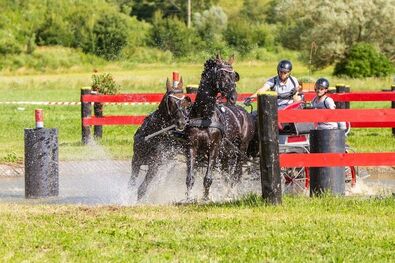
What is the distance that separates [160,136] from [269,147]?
199 cm

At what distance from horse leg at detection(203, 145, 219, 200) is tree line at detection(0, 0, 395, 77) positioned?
36.9 metres

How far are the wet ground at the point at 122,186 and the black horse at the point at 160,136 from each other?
0.60 feet

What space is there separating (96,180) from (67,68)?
53.2 m

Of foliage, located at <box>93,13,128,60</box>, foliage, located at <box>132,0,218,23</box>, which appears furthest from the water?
foliage, located at <box>132,0,218,23</box>

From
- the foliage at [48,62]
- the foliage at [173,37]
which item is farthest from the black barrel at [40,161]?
the foliage at [173,37]

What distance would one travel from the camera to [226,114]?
12938 mm

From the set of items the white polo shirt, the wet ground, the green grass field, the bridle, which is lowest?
the wet ground

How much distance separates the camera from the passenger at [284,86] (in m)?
14.3

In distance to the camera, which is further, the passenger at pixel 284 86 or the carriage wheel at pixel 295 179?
the passenger at pixel 284 86

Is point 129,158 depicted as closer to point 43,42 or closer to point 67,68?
point 67,68

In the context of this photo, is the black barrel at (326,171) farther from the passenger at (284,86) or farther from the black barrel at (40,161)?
the black barrel at (40,161)

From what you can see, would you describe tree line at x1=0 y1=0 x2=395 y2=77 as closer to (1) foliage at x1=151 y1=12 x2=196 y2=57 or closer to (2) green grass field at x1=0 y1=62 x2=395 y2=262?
(1) foliage at x1=151 y1=12 x2=196 y2=57

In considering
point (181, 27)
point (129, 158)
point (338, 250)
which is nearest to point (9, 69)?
point (181, 27)

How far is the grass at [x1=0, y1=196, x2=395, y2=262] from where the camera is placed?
27.9 feet
